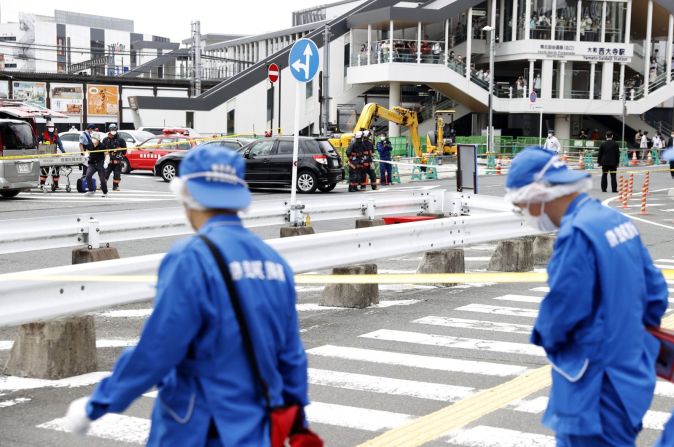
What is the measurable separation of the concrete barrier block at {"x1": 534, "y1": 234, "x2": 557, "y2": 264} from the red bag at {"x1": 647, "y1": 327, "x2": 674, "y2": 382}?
1010 cm

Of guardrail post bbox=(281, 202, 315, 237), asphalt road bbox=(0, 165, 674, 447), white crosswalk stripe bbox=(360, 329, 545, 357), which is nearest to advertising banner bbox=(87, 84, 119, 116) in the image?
asphalt road bbox=(0, 165, 674, 447)

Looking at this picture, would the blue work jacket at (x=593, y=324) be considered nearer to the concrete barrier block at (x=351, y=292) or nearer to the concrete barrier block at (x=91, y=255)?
the concrete barrier block at (x=351, y=292)

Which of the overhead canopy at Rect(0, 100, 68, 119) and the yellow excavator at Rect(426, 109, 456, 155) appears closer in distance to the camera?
the overhead canopy at Rect(0, 100, 68, 119)

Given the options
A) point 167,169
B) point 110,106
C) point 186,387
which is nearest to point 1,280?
point 186,387

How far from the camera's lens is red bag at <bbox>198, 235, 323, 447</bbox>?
10.2 feet

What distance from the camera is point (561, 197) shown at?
388cm

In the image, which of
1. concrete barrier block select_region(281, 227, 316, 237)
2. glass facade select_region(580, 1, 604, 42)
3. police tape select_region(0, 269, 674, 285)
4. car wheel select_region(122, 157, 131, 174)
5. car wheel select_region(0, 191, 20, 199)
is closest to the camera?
police tape select_region(0, 269, 674, 285)

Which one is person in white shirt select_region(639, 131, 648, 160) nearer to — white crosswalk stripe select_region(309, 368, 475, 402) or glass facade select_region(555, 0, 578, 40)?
glass facade select_region(555, 0, 578, 40)

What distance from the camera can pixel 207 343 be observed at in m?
3.10

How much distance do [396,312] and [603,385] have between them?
6.50 meters

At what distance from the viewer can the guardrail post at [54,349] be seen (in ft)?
23.6

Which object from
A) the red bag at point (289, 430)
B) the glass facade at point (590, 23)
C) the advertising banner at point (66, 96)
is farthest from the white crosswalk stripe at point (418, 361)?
the advertising banner at point (66, 96)

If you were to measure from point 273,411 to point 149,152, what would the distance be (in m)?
33.3

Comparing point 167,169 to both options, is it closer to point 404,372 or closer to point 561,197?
point 404,372
